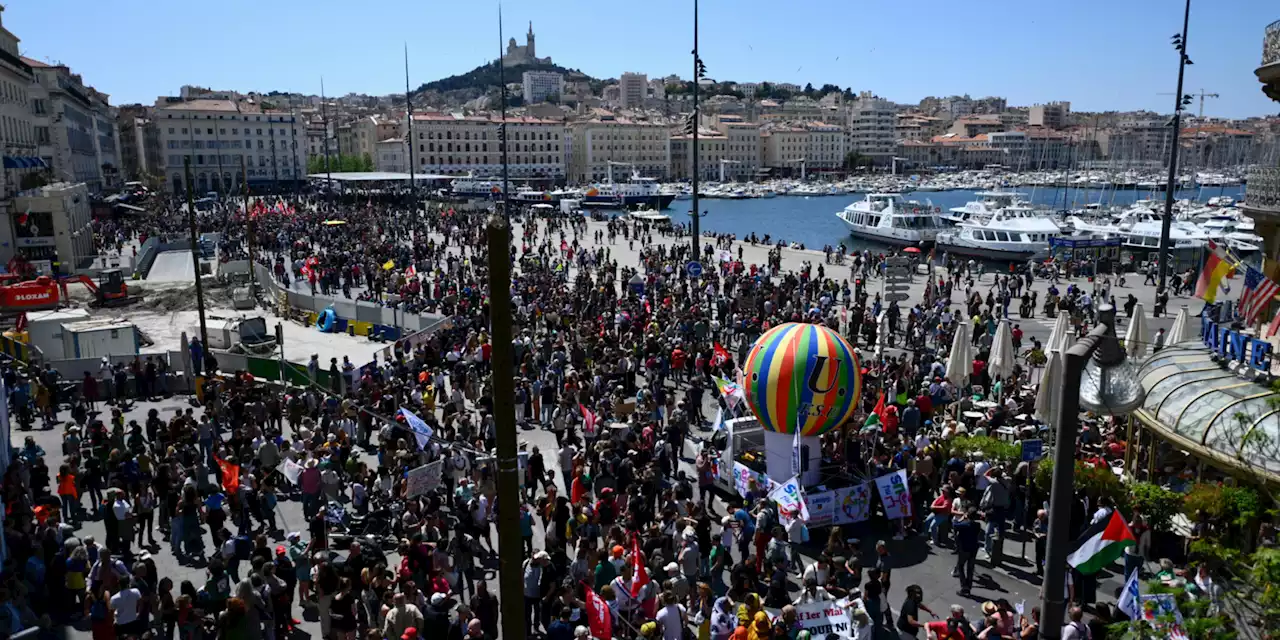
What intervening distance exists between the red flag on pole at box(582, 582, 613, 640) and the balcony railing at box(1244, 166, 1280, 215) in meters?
15.2

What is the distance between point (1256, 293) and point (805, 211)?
101098mm

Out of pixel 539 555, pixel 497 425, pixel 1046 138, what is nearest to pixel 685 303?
pixel 539 555

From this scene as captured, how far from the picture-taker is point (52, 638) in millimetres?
10055

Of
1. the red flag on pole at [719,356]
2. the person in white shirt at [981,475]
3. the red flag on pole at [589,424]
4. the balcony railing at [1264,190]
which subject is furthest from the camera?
the red flag on pole at [719,356]

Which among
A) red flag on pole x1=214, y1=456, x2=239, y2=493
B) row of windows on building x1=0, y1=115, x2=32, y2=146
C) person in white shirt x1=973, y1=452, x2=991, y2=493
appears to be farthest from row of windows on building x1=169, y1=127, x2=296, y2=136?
person in white shirt x1=973, y1=452, x2=991, y2=493

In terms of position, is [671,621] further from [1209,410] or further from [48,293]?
[48,293]

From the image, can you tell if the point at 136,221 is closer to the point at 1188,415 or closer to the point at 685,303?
the point at 685,303

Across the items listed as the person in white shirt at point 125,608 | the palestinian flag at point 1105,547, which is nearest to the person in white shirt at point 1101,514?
the palestinian flag at point 1105,547

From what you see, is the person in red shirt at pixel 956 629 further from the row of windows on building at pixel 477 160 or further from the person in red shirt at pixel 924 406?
the row of windows on building at pixel 477 160

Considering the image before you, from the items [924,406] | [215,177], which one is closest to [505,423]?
[924,406]

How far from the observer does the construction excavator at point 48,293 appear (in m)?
29.2

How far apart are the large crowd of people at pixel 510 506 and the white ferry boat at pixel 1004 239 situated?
29203mm

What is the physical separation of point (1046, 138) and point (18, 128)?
188m

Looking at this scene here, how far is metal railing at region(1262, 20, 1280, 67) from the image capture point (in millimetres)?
15977
